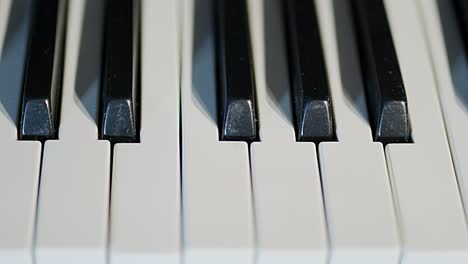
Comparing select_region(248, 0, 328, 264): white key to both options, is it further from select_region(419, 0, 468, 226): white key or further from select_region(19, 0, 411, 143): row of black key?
select_region(419, 0, 468, 226): white key

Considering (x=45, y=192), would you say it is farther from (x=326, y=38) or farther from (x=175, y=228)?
(x=326, y=38)

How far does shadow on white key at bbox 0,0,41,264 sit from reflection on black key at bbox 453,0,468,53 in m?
0.47

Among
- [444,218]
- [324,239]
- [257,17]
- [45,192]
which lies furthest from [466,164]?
[45,192]

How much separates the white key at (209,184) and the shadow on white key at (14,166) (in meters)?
0.14

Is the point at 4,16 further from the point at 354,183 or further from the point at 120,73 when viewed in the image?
the point at 354,183

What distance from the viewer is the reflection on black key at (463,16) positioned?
0.93 m

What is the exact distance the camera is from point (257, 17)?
947mm

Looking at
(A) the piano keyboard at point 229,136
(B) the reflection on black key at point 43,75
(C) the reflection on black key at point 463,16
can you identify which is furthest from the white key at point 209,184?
(C) the reflection on black key at point 463,16

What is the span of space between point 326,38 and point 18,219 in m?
0.38

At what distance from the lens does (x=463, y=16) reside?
94cm

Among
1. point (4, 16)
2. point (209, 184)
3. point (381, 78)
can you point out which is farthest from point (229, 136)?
point (4, 16)

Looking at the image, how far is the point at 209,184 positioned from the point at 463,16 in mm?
353

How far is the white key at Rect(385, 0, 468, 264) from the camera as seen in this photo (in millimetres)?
792

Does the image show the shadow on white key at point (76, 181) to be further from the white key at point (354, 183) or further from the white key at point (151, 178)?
the white key at point (354, 183)
